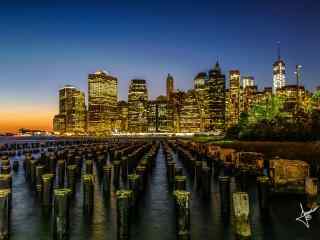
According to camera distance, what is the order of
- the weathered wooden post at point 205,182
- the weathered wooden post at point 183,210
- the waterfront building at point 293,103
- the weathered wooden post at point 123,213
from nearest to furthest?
1. the weathered wooden post at point 183,210
2. the weathered wooden post at point 123,213
3. the weathered wooden post at point 205,182
4. the waterfront building at point 293,103

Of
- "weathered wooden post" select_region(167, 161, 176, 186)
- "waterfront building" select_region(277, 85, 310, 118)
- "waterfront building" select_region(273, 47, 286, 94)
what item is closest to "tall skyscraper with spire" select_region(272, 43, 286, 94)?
"waterfront building" select_region(273, 47, 286, 94)

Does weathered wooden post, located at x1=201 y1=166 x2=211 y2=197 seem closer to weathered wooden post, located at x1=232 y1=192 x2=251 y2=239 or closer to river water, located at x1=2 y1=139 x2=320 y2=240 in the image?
river water, located at x1=2 y1=139 x2=320 y2=240

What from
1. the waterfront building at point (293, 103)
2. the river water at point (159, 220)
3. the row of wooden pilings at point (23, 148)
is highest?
the waterfront building at point (293, 103)

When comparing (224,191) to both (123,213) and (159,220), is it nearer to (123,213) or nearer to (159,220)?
(159,220)

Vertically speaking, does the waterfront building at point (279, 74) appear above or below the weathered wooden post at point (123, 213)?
above

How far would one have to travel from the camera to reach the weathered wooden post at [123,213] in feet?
32.7

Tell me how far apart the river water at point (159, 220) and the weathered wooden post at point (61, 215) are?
75cm

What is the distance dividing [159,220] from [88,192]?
3159 millimetres

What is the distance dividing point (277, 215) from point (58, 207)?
25.6 feet

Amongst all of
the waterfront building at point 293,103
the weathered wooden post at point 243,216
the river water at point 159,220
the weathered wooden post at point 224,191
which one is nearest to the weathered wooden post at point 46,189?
the river water at point 159,220

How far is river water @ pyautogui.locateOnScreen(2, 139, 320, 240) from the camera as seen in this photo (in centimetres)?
1074

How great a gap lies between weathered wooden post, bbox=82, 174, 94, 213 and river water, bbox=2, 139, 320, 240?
0.29 m

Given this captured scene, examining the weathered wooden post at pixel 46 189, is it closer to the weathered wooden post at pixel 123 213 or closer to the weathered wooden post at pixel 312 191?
the weathered wooden post at pixel 123 213

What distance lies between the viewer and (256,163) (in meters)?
21.8
